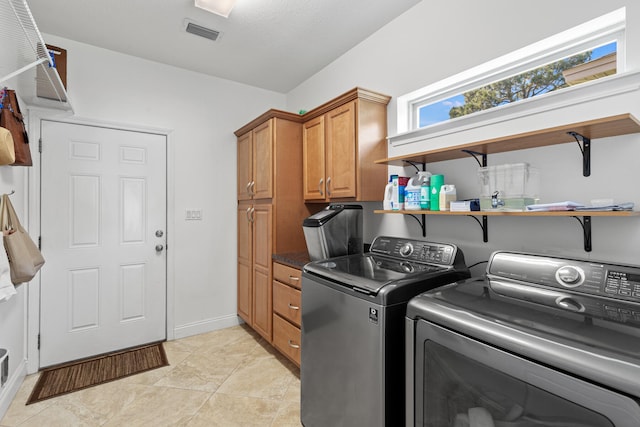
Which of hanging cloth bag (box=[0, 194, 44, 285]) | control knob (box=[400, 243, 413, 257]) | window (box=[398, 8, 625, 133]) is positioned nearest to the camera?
window (box=[398, 8, 625, 133])

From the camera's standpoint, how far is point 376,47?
95.0 inches

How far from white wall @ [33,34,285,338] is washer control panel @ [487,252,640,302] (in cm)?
263

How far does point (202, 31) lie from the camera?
2391 millimetres

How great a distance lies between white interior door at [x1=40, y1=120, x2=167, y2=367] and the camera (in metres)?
2.49

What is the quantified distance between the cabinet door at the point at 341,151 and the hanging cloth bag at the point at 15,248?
193 centimetres

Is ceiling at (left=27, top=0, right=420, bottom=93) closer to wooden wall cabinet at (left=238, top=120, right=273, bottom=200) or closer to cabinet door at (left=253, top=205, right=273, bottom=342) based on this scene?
wooden wall cabinet at (left=238, top=120, right=273, bottom=200)

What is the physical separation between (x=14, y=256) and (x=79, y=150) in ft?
3.89

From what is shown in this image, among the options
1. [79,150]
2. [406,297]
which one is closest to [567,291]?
[406,297]

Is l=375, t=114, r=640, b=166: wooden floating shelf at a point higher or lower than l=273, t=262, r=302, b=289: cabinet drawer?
higher

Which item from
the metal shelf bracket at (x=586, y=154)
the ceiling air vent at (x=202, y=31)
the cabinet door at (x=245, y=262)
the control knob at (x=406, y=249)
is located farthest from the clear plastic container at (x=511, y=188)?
the ceiling air vent at (x=202, y=31)

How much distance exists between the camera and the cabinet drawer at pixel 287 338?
229 centimetres

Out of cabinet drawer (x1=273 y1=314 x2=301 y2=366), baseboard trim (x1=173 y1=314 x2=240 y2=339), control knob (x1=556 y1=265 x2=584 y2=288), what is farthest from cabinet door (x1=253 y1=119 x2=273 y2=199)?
control knob (x1=556 y1=265 x2=584 y2=288)

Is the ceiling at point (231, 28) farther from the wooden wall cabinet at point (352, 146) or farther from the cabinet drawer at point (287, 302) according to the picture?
the cabinet drawer at point (287, 302)

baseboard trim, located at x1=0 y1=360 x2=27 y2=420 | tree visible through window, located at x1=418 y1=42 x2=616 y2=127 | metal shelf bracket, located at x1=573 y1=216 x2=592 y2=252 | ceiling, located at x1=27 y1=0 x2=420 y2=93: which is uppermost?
ceiling, located at x1=27 y1=0 x2=420 y2=93
